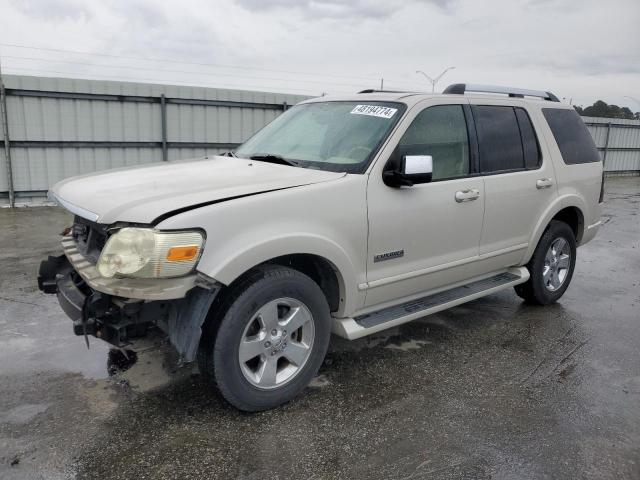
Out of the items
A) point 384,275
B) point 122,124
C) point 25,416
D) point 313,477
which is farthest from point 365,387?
point 122,124

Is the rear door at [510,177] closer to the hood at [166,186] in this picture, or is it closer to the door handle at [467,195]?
the door handle at [467,195]

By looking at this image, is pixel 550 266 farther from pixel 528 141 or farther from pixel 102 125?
pixel 102 125

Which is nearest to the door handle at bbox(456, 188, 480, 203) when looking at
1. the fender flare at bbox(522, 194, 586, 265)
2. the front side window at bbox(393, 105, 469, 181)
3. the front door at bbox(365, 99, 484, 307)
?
the front door at bbox(365, 99, 484, 307)

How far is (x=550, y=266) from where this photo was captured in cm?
525

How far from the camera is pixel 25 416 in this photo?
314 cm

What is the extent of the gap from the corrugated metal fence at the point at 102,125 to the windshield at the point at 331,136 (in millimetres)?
7363

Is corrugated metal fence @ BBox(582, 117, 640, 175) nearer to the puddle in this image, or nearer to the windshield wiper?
the puddle

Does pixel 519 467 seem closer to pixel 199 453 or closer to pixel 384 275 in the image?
pixel 384 275

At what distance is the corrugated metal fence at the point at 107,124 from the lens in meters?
10.1

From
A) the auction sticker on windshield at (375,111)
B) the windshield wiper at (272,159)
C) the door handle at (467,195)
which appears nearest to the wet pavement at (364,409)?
the door handle at (467,195)

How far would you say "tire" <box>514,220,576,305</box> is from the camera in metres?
5.04

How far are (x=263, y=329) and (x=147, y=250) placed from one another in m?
0.82

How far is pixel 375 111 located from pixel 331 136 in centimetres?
36

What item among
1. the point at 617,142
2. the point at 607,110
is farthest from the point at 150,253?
the point at 607,110
